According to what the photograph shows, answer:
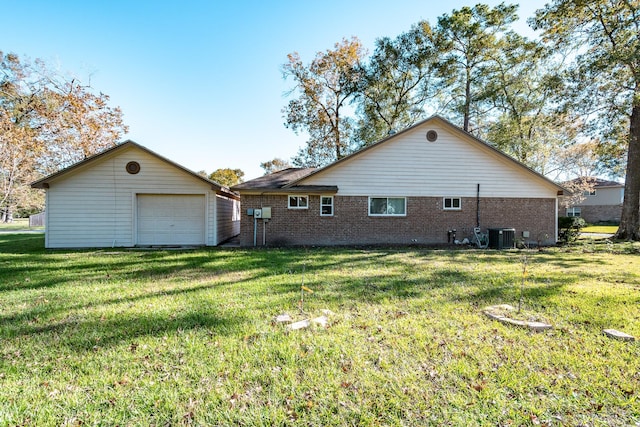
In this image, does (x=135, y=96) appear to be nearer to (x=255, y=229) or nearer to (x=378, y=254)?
(x=255, y=229)

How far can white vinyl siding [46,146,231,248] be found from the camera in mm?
12469

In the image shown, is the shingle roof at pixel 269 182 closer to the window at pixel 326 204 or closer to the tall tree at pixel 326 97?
the window at pixel 326 204

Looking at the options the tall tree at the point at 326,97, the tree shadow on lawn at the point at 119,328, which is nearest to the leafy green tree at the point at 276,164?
the tall tree at the point at 326,97

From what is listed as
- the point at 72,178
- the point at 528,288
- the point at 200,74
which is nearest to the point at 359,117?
the point at 200,74

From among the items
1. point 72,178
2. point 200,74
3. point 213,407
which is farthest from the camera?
point 200,74

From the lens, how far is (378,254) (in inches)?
423

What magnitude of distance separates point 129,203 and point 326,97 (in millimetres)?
17862

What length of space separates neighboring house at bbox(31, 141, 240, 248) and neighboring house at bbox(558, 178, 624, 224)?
1379 inches

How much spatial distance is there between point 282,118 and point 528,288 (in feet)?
76.6

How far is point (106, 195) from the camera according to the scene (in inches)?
501

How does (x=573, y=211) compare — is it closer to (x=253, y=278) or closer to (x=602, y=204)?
(x=602, y=204)

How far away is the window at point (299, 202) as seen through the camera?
13.4 meters

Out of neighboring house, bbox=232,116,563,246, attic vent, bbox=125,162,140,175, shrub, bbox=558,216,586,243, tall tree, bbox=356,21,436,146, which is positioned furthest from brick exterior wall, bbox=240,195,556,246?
tall tree, bbox=356,21,436,146

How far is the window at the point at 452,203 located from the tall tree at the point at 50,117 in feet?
82.0
